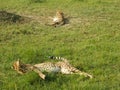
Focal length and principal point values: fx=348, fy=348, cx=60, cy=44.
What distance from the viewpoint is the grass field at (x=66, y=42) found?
6.41 meters

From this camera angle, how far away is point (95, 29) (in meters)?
10.8

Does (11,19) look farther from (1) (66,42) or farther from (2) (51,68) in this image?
(2) (51,68)

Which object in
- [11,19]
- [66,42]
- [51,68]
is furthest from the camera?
[11,19]

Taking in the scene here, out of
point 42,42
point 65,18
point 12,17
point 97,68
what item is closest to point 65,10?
point 65,18

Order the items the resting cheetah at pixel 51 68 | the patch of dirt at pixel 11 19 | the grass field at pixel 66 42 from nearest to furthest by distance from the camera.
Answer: the grass field at pixel 66 42, the resting cheetah at pixel 51 68, the patch of dirt at pixel 11 19

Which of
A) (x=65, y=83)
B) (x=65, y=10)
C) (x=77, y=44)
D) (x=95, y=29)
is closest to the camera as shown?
(x=65, y=83)

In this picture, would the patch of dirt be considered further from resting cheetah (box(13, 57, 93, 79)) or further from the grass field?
resting cheetah (box(13, 57, 93, 79))

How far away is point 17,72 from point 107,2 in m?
9.29

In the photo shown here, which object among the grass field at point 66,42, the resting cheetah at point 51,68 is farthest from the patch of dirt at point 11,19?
the resting cheetah at point 51,68

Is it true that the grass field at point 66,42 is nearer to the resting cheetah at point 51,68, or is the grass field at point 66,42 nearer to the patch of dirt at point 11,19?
the patch of dirt at point 11,19

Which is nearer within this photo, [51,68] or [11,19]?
[51,68]

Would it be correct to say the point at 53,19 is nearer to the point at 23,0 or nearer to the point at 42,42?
the point at 42,42

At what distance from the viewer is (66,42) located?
9555 millimetres

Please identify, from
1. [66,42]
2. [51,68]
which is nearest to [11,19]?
[66,42]
